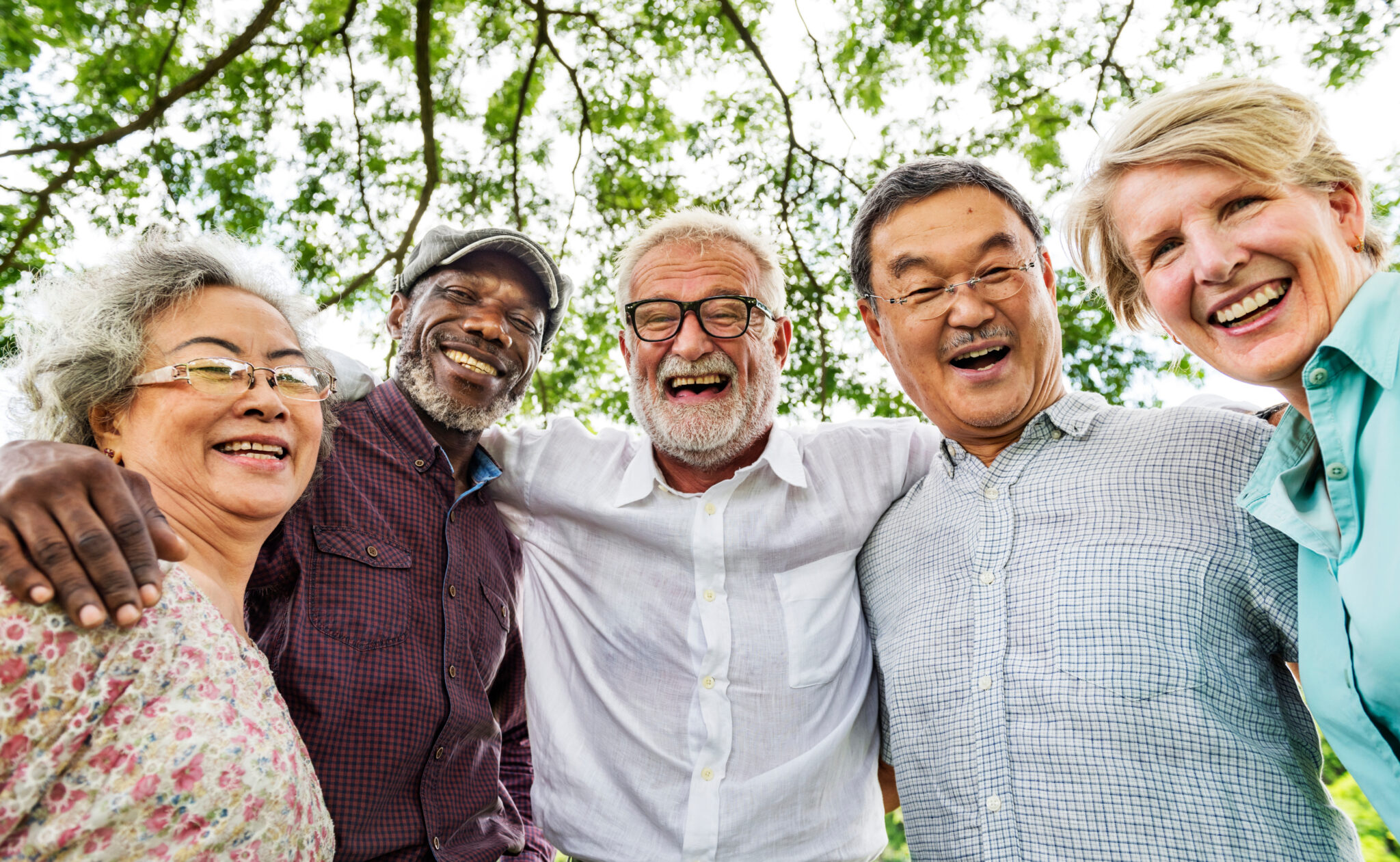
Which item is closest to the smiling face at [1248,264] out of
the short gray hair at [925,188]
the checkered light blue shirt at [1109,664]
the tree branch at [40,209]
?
the checkered light blue shirt at [1109,664]

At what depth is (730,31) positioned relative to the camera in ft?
18.7

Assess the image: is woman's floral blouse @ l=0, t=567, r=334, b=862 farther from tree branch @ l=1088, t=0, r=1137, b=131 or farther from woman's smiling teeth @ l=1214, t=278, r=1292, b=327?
tree branch @ l=1088, t=0, r=1137, b=131

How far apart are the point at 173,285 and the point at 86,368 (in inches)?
10.7

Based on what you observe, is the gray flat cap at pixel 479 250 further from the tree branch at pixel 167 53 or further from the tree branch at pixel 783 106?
the tree branch at pixel 167 53

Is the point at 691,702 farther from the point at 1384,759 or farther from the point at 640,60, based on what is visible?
the point at 640,60

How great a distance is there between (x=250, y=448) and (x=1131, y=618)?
215cm

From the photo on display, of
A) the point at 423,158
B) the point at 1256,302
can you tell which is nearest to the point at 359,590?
the point at 1256,302

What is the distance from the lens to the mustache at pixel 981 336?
229 centimetres

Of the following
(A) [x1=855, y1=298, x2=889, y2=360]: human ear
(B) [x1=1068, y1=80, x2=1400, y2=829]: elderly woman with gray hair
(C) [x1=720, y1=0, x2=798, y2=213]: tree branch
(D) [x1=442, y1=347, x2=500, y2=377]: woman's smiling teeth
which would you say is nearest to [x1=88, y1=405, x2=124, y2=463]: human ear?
(D) [x1=442, y1=347, x2=500, y2=377]: woman's smiling teeth

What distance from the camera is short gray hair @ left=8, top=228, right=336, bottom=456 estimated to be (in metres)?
1.83

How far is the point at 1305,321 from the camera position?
166 centimetres

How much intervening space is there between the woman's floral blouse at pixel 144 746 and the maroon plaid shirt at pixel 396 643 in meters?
0.49

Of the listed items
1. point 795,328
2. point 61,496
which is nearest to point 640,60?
point 795,328

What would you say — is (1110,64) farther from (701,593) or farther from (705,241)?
(701,593)
